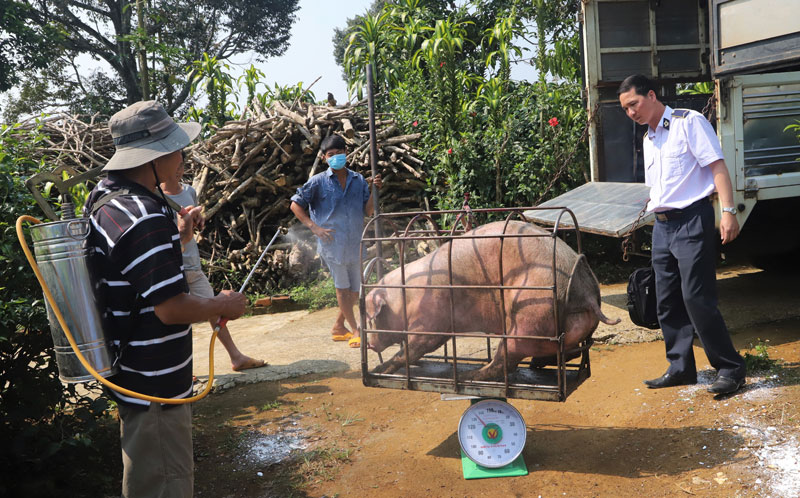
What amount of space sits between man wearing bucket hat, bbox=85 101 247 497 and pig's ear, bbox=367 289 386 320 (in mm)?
1408

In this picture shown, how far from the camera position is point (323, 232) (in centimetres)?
582

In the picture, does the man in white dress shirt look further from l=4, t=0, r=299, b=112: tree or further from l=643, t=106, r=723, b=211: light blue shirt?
l=4, t=0, r=299, b=112: tree

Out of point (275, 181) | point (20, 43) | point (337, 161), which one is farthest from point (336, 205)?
point (20, 43)

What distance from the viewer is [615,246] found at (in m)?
8.63

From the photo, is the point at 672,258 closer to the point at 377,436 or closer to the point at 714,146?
the point at 714,146

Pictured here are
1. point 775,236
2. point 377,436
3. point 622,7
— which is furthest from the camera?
point 622,7

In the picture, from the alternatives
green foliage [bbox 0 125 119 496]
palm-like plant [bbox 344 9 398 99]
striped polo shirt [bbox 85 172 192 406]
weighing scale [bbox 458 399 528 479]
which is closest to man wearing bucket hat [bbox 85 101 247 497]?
striped polo shirt [bbox 85 172 192 406]

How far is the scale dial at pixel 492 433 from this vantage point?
3.40m

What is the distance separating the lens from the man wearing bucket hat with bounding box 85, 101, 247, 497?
2176 mm

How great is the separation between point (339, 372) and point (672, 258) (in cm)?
295

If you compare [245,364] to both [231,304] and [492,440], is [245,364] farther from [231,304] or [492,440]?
[231,304]

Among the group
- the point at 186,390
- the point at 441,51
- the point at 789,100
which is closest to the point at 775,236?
the point at 789,100

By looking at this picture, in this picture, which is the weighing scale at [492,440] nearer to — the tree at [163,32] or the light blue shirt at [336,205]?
the light blue shirt at [336,205]

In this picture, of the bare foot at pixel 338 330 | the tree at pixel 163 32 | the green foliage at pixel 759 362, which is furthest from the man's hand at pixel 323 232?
the tree at pixel 163 32
